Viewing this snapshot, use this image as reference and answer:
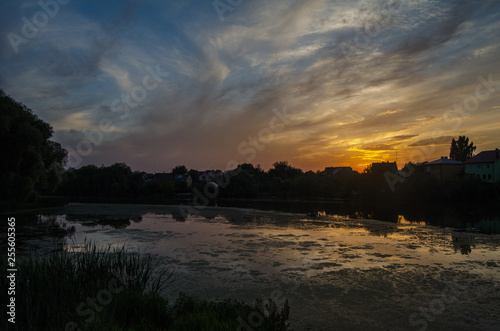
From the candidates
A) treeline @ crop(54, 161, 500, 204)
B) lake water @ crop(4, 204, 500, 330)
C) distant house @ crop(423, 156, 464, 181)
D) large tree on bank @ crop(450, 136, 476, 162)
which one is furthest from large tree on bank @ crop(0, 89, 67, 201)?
large tree on bank @ crop(450, 136, 476, 162)

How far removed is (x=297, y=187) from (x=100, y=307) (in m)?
56.0

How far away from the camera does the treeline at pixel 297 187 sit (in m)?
39.4

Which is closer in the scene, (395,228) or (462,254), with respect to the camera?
(462,254)

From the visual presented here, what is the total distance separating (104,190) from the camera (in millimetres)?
65125

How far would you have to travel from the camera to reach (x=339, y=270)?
1030 cm

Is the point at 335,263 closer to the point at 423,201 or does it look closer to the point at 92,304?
the point at 92,304

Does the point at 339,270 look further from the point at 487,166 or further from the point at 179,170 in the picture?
the point at 179,170

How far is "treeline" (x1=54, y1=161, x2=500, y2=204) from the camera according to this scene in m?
39.4

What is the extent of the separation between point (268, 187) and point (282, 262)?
56.4 m

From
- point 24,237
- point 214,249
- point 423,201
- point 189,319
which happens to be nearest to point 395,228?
point 214,249

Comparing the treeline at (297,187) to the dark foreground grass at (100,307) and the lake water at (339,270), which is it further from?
the dark foreground grass at (100,307)

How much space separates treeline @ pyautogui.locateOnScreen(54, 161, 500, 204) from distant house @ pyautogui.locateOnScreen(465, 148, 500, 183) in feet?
25.2

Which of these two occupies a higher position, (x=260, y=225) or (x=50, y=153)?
(x=50, y=153)

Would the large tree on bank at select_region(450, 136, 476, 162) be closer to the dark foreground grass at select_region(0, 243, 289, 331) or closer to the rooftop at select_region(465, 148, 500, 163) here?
the rooftop at select_region(465, 148, 500, 163)
